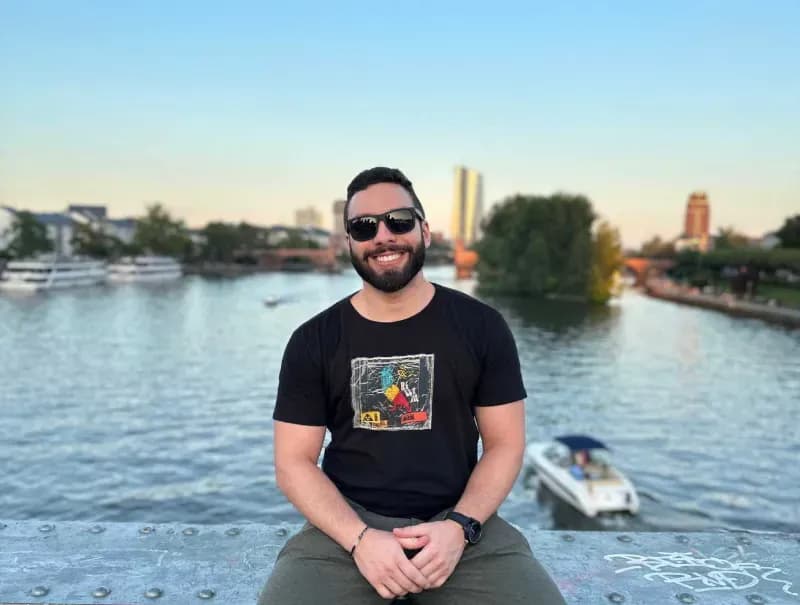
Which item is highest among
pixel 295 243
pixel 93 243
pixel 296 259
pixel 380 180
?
pixel 380 180

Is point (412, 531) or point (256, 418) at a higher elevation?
point (412, 531)

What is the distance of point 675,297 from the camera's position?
74750 mm

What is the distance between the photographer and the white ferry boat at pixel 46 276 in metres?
70.4

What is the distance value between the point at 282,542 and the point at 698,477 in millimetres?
15547

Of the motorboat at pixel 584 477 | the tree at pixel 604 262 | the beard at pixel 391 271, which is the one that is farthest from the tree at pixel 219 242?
the beard at pixel 391 271

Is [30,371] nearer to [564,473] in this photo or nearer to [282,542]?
[564,473]

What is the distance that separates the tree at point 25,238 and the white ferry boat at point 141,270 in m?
10.3

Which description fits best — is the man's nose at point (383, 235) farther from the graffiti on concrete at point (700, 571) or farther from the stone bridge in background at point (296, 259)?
the stone bridge in background at point (296, 259)

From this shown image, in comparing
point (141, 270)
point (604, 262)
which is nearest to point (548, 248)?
point (604, 262)

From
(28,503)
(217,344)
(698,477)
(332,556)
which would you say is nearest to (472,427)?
(332,556)

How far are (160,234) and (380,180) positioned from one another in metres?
133

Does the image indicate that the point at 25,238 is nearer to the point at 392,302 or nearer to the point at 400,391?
the point at 392,302

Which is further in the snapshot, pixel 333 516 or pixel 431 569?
pixel 333 516

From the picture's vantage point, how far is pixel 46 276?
7294 cm
